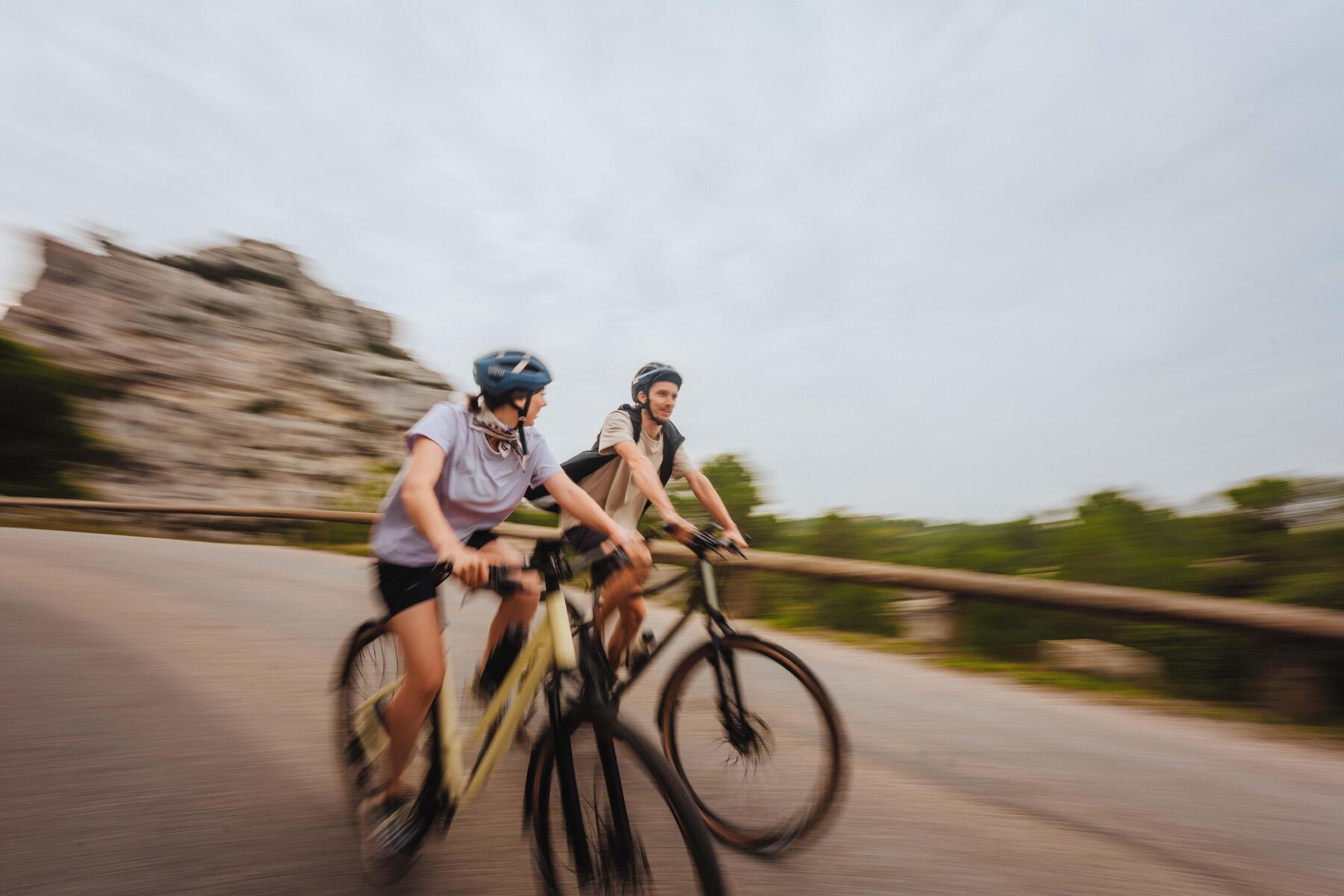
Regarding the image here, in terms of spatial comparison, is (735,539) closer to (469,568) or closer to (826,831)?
(826,831)

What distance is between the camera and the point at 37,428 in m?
25.7

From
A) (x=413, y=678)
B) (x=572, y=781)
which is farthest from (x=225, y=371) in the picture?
(x=572, y=781)

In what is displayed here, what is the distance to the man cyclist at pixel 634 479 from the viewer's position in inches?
143

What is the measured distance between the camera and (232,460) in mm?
43188

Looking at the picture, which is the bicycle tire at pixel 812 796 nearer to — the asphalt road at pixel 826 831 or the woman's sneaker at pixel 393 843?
the asphalt road at pixel 826 831

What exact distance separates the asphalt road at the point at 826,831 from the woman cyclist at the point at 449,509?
0.56 meters

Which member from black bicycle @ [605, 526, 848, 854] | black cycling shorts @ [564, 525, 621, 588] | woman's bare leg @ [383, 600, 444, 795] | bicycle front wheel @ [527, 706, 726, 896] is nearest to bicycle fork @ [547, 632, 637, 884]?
bicycle front wheel @ [527, 706, 726, 896]

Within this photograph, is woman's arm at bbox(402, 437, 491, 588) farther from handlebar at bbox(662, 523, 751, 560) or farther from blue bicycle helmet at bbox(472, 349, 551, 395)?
handlebar at bbox(662, 523, 751, 560)

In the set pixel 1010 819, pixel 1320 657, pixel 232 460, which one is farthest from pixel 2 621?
pixel 232 460

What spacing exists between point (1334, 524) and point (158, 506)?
63.3ft

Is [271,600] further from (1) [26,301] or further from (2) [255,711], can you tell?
(1) [26,301]

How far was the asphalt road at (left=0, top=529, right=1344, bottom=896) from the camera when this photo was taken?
2.67m

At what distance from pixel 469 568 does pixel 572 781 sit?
683mm

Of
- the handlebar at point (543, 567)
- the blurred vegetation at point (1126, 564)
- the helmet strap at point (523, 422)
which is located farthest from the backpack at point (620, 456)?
the blurred vegetation at point (1126, 564)
